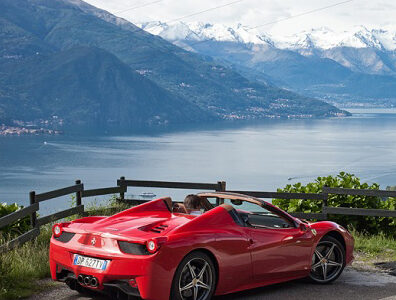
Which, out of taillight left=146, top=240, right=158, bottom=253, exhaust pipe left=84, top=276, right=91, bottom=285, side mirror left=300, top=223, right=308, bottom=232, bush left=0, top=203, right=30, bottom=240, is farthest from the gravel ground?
bush left=0, top=203, right=30, bottom=240

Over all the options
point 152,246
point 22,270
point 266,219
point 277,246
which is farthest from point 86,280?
point 266,219

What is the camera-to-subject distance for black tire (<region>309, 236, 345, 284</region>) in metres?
7.45

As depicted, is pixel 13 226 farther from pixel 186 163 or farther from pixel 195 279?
pixel 186 163

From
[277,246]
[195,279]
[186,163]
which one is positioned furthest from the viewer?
[186,163]

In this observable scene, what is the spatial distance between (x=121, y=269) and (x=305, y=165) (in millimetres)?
134456

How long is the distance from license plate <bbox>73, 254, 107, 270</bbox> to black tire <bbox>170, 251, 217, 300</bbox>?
2.27 feet

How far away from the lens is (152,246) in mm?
5555

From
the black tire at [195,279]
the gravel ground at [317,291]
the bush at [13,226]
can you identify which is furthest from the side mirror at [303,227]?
the bush at [13,226]

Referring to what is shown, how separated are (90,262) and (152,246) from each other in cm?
69

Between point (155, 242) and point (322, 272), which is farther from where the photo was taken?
point (322, 272)

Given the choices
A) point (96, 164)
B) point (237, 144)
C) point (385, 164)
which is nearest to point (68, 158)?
point (96, 164)

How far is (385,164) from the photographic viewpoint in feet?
449

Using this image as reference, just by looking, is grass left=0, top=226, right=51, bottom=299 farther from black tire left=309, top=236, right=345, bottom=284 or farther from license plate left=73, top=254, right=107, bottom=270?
black tire left=309, top=236, right=345, bottom=284

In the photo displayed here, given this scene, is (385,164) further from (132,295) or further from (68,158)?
(132,295)
